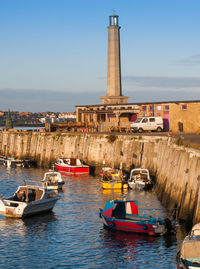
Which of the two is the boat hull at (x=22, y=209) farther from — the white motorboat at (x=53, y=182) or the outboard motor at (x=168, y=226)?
the outboard motor at (x=168, y=226)

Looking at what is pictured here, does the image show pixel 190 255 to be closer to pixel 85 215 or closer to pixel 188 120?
pixel 85 215

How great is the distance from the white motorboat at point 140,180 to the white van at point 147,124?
17.8 m

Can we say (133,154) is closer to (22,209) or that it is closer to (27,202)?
(27,202)

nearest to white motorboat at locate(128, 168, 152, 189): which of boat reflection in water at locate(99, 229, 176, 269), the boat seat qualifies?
the boat seat

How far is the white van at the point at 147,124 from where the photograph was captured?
253 ft

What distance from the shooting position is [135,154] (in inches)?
2643

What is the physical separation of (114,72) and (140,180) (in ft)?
209

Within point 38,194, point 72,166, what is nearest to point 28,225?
point 38,194

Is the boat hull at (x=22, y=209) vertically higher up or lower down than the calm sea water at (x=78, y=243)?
higher up

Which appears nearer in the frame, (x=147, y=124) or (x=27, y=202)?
(x=27, y=202)

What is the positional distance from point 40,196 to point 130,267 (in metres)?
17.2

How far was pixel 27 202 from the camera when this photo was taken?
143 ft

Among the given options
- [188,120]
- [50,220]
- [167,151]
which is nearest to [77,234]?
[50,220]

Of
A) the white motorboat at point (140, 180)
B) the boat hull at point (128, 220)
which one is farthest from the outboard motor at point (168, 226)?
the white motorboat at point (140, 180)
